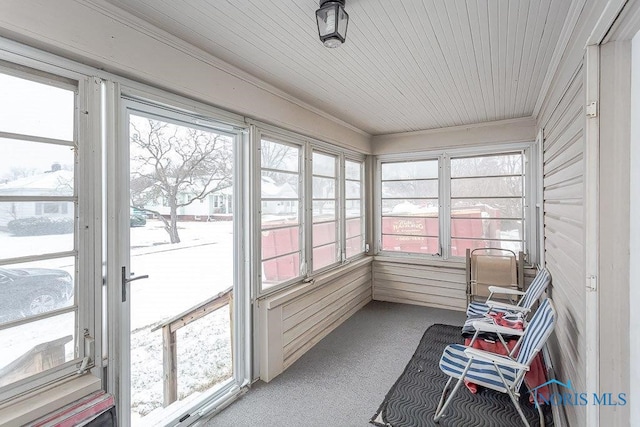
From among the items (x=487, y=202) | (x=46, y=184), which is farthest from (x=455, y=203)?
(x=46, y=184)

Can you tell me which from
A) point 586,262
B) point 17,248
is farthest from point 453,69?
point 17,248

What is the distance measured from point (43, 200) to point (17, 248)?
0.23m

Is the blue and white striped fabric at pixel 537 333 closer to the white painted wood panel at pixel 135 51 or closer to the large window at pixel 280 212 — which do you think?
the large window at pixel 280 212

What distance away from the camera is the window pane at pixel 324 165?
11.9 ft

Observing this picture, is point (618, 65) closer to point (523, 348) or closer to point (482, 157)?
point (523, 348)

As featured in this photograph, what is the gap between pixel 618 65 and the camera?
1.31 metres

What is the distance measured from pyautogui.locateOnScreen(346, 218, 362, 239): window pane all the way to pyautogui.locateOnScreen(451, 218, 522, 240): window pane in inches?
50.6

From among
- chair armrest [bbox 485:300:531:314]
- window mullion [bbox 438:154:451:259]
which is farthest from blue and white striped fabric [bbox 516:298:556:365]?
window mullion [bbox 438:154:451:259]

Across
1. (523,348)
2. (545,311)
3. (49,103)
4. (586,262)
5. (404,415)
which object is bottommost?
(404,415)

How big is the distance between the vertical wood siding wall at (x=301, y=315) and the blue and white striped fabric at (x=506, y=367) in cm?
136

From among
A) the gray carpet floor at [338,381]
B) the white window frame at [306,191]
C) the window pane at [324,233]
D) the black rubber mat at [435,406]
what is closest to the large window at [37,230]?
the gray carpet floor at [338,381]

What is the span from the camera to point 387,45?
204 centimetres

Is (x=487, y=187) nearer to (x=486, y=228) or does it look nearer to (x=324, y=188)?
(x=486, y=228)

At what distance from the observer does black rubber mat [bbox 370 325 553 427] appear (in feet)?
7.02
